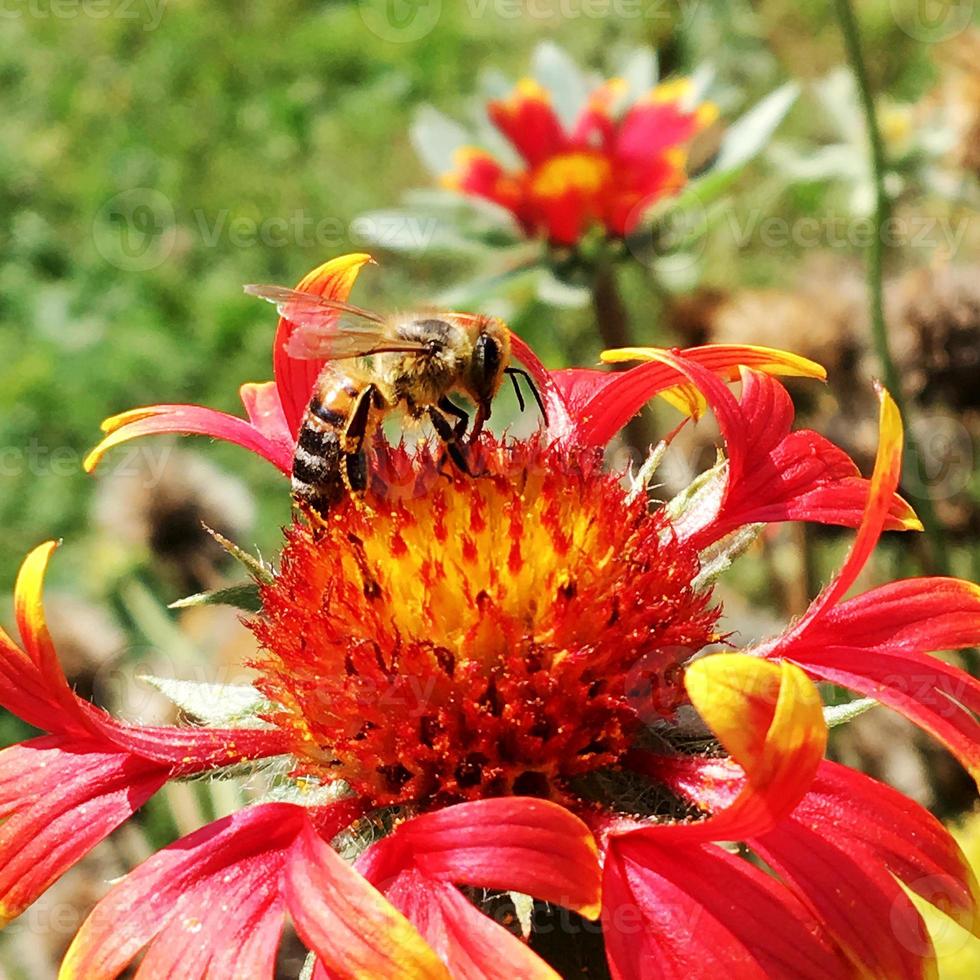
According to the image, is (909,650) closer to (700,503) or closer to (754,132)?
(700,503)

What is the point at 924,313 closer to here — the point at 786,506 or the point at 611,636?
the point at 786,506

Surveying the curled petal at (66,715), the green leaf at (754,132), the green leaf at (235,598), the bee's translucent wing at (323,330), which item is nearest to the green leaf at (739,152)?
the green leaf at (754,132)

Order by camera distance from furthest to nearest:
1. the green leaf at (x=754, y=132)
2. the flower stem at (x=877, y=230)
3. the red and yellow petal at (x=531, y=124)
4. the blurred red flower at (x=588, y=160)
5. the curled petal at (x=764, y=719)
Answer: the red and yellow petal at (x=531, y=124), the blurred red flower at (x=588, y=160), the green leaf at (x=754, y=132), the flower stem at (x=877, y=230), the curled petal at (x=764, y=719)

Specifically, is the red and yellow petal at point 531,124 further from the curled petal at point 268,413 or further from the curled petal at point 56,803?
the curled petal at point 56,803

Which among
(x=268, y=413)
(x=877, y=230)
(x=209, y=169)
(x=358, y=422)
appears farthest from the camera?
(x=209, y=169)

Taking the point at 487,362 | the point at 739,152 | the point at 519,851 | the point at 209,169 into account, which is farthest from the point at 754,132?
the point at 209,169

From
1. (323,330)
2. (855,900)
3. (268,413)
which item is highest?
(323,330)
